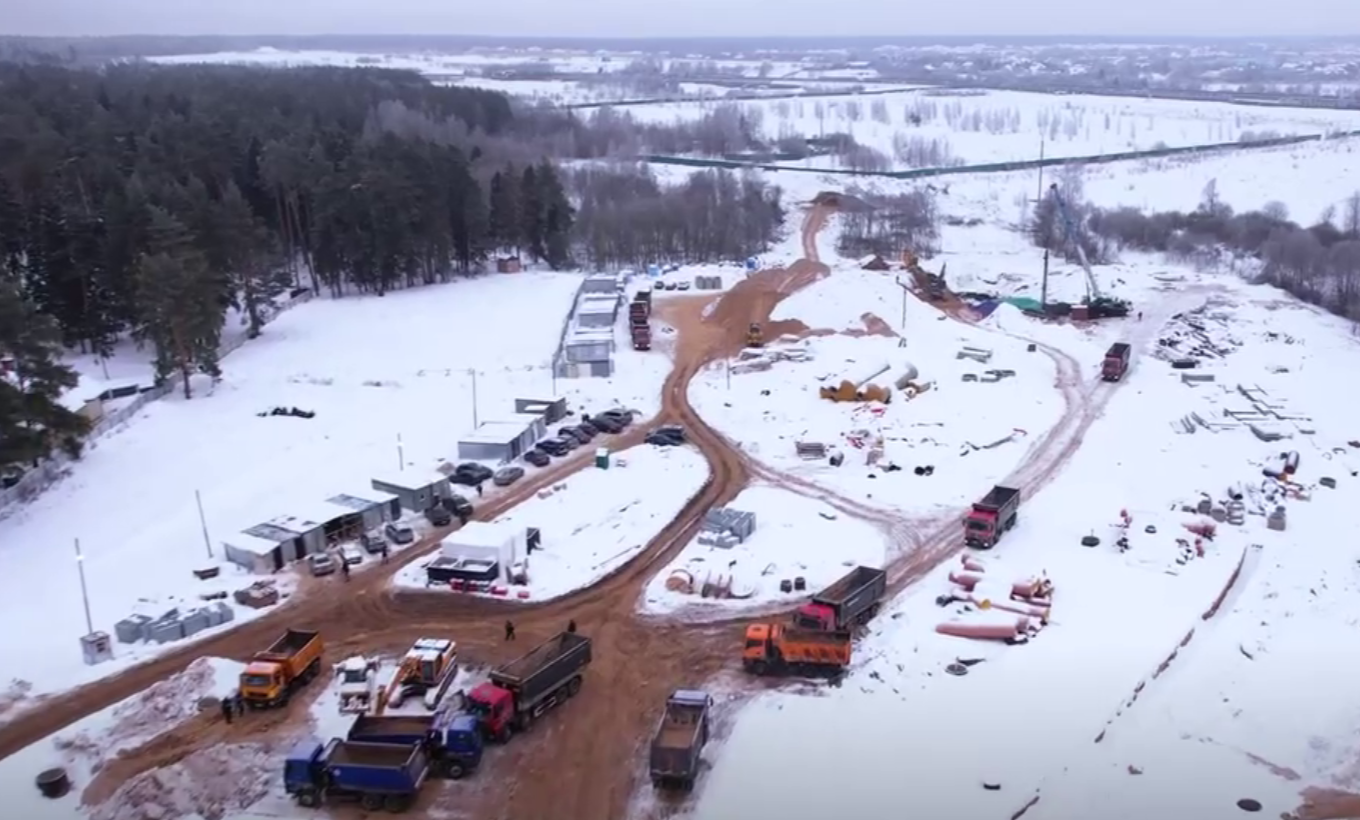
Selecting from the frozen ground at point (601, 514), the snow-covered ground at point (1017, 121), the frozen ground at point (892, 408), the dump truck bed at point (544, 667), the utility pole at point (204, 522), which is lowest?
the frozen ground at point (892, 408)

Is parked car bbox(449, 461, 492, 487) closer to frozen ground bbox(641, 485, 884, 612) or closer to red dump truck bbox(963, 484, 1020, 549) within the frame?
frozen ground bbox(641, 485, 884, 612)

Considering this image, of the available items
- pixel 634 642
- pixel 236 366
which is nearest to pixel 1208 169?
pixel 236 366

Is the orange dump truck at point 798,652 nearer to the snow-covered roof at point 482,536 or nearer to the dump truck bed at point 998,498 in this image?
the snow-covered roof at point 482,536

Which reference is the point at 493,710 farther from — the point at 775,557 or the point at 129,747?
the point at 775,557

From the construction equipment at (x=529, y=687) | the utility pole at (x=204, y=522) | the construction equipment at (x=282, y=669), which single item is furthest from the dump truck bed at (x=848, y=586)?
the utility pole at (x=204, y=522)

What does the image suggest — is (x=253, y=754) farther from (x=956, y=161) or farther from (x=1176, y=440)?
(x=956, y=161)

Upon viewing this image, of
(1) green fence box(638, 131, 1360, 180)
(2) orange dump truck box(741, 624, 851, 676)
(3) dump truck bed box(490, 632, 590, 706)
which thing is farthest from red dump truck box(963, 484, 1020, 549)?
(1) green fence box(638, 131, 1360, 180)
